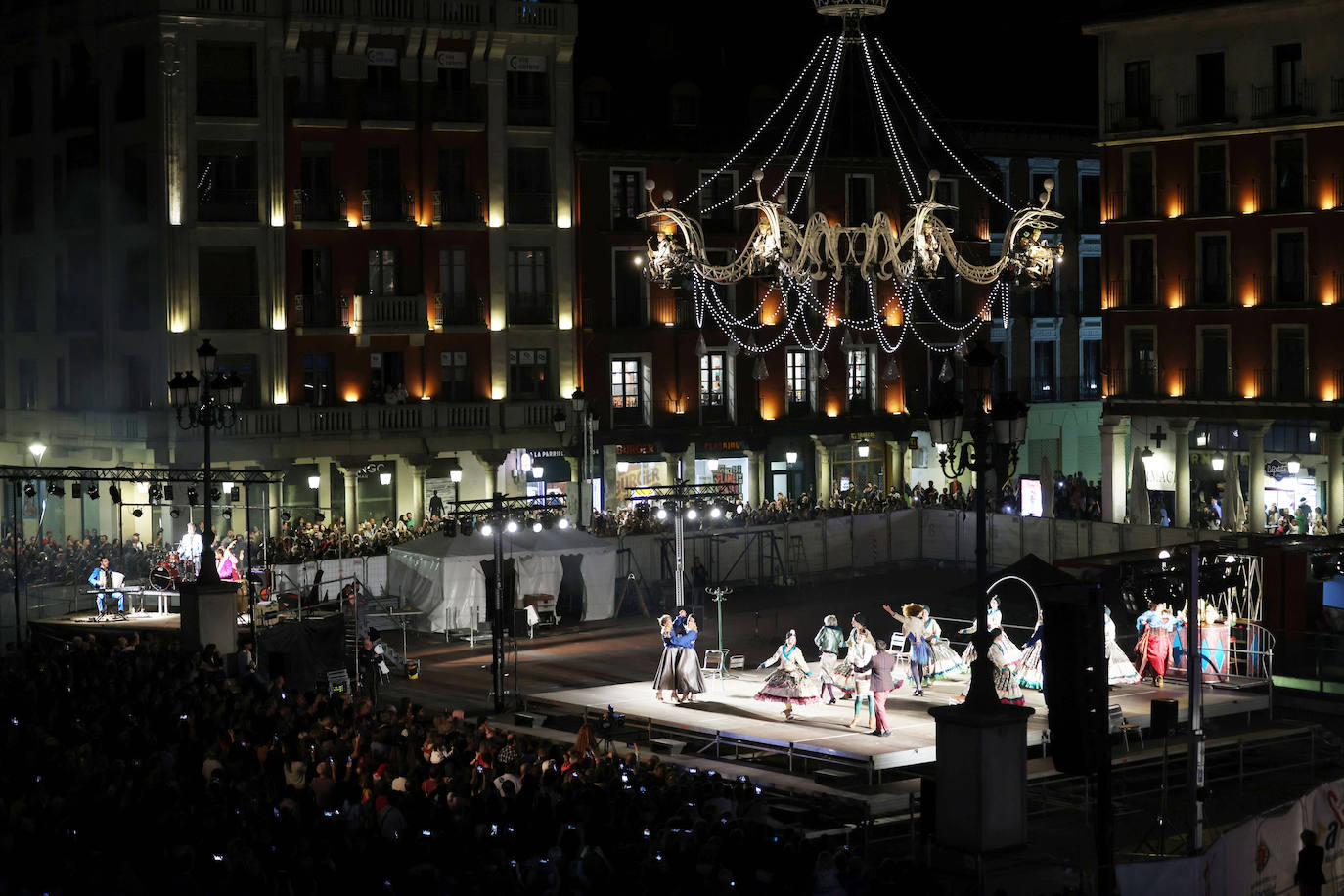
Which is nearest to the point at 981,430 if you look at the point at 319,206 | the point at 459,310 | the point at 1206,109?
the point at 319,206

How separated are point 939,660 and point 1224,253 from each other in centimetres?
2412

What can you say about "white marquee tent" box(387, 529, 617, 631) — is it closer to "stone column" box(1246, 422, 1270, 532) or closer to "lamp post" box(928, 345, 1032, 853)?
"stone column" box(1246, 422, 1270, 532)

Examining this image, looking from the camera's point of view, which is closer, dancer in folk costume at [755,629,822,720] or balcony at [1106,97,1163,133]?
dancer in folk costume at [755,629,822,720]

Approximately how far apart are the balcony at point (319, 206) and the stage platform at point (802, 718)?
22034 millimetres

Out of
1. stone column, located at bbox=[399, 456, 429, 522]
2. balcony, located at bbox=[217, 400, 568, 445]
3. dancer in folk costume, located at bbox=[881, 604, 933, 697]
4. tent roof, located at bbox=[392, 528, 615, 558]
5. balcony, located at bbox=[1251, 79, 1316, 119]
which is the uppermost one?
balcony, located at bbox=[1251, 79, 1316, 119]

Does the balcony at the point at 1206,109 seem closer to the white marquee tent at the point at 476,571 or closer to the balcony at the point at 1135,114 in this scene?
the balcony at the point at 1135,114

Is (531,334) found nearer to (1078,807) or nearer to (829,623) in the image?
(829,623)

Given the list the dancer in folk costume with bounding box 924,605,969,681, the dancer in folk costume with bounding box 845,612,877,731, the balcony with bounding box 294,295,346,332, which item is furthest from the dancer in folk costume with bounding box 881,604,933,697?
the balcony with bounding box 294,295,346,332

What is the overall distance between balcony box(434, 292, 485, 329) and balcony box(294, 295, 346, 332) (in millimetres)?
2685

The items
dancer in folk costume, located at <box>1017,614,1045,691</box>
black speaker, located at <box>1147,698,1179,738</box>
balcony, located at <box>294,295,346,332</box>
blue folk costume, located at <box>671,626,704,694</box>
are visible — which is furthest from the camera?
balcony, located at <box>294,295,346,332</box>

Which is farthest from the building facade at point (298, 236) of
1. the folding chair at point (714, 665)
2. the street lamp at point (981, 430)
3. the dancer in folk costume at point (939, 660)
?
the street lamp at point (981, 430)

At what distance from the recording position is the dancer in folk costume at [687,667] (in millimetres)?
31531

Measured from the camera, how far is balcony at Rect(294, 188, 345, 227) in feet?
170

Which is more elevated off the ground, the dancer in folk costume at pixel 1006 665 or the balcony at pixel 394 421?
the balcony at pixel 394 421
